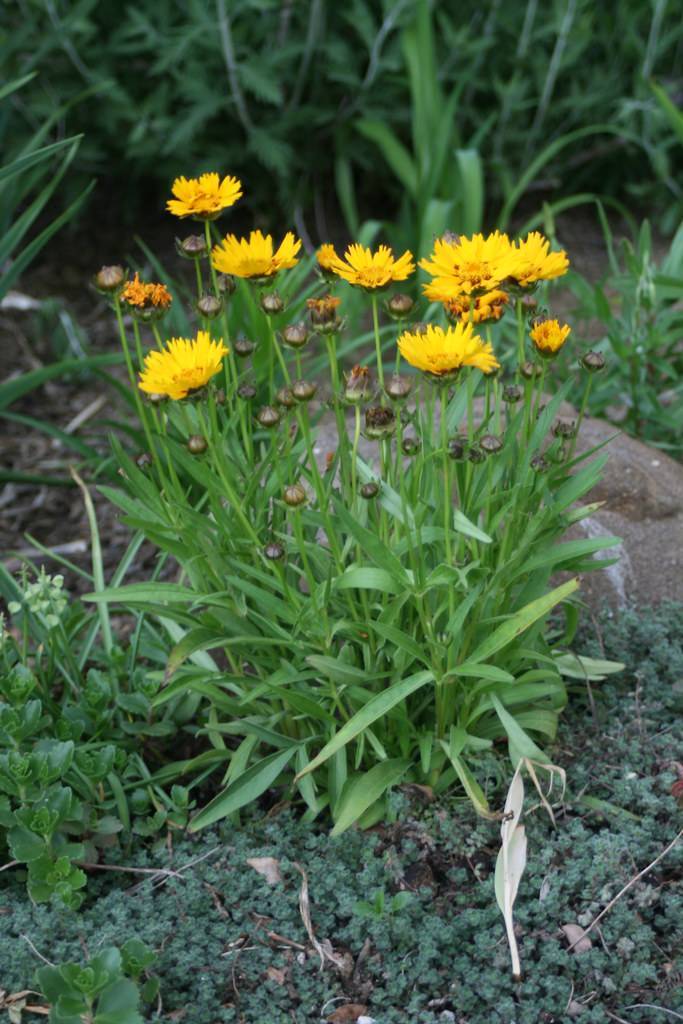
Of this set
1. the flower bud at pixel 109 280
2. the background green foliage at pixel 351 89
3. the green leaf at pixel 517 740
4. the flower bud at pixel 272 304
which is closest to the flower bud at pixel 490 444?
the flower bud at pixel 272 304

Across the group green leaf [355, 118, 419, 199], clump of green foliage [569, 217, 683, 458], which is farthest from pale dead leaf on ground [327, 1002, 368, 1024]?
green leaf [355, 118, 419, 199]

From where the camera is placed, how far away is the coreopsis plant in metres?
1.77

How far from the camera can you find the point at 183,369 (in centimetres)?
165

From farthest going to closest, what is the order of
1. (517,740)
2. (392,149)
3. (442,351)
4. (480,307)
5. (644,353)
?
(392,149)
(644,353)
(517,740)
(480,307)
(442,351)

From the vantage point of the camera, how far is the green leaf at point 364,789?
198cm

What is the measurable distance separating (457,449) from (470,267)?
262 millimetres

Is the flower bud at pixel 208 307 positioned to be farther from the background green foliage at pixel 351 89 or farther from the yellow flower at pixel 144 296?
the background green foliage at pixel 351 89

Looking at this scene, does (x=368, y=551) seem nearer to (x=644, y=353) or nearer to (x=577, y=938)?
(x=577, y=938)

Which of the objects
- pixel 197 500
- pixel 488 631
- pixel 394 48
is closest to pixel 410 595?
pixel 488 631

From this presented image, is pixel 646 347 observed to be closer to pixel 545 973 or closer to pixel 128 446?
pixel 128 446

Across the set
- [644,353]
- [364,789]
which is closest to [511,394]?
[364,789]

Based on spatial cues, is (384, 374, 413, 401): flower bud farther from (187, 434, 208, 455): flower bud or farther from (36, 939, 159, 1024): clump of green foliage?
(36, 939, 159, 1024): clump of green foliage

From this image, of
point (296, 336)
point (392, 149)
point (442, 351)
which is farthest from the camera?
point (392, 149)

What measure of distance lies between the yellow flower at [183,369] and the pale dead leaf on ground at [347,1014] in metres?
0.93
